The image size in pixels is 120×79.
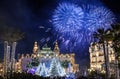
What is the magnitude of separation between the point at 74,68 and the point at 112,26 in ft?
349

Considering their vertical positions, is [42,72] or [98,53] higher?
[98,53]

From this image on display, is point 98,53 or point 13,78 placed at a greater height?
point 98,53

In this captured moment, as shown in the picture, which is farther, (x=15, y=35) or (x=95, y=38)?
(x=95, y=38)

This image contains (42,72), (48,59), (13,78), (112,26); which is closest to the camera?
(13,78)

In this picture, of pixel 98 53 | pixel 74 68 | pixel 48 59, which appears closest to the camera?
pixel 98 53

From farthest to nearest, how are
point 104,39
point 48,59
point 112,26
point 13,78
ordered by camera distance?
point 48,59, point 104,39, point 112,26, point 13,78

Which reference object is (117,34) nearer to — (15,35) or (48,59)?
(15,35)

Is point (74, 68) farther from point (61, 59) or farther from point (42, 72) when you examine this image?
point (42, 72)

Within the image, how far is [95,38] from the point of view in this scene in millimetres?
53250

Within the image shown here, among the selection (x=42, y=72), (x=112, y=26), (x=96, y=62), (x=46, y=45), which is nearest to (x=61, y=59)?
(x=46, y=45)

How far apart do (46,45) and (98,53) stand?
47938mm

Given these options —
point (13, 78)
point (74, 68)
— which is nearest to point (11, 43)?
point (13, 78)

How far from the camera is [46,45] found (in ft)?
510

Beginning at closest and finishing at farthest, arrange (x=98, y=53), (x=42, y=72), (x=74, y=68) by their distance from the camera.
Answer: (x=42, y=72)
(x=98, y=53)
(x=74, y=68)
